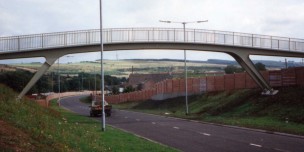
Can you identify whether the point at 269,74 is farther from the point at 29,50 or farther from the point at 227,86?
the point at 29,50

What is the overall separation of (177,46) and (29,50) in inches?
456

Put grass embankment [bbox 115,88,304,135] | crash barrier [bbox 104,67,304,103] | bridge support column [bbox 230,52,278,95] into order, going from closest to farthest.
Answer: grass embankment [bbox 115,88,304,135] → bridge support column [bbox 230,52,278,95] → crash barrier [bbox 104,67,304,103]

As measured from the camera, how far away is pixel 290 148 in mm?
18688

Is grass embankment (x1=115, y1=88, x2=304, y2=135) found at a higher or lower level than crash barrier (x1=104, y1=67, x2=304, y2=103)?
lower

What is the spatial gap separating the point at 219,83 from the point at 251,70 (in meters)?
17.9

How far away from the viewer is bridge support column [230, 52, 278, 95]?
134 ft

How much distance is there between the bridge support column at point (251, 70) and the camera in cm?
4075

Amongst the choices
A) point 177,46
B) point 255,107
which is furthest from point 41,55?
point 255,107

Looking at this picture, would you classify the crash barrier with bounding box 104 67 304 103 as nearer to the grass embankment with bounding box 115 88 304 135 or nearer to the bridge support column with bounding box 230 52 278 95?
the grass embankment with bounding box 115 88 304 135

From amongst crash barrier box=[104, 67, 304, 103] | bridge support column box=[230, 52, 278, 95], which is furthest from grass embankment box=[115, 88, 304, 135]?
crash barrier box=[104, 67, 304, 103]

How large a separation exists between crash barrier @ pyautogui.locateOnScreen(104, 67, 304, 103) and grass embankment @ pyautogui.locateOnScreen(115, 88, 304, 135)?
4.24ft

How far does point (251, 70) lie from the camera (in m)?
41.5

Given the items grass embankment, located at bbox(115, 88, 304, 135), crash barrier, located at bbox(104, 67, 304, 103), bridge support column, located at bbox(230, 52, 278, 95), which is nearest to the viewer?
grass embankment, located at bbox(115, 88, 304, 135)

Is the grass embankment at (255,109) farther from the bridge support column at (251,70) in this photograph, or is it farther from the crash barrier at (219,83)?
the crash barrier at (219,83)
